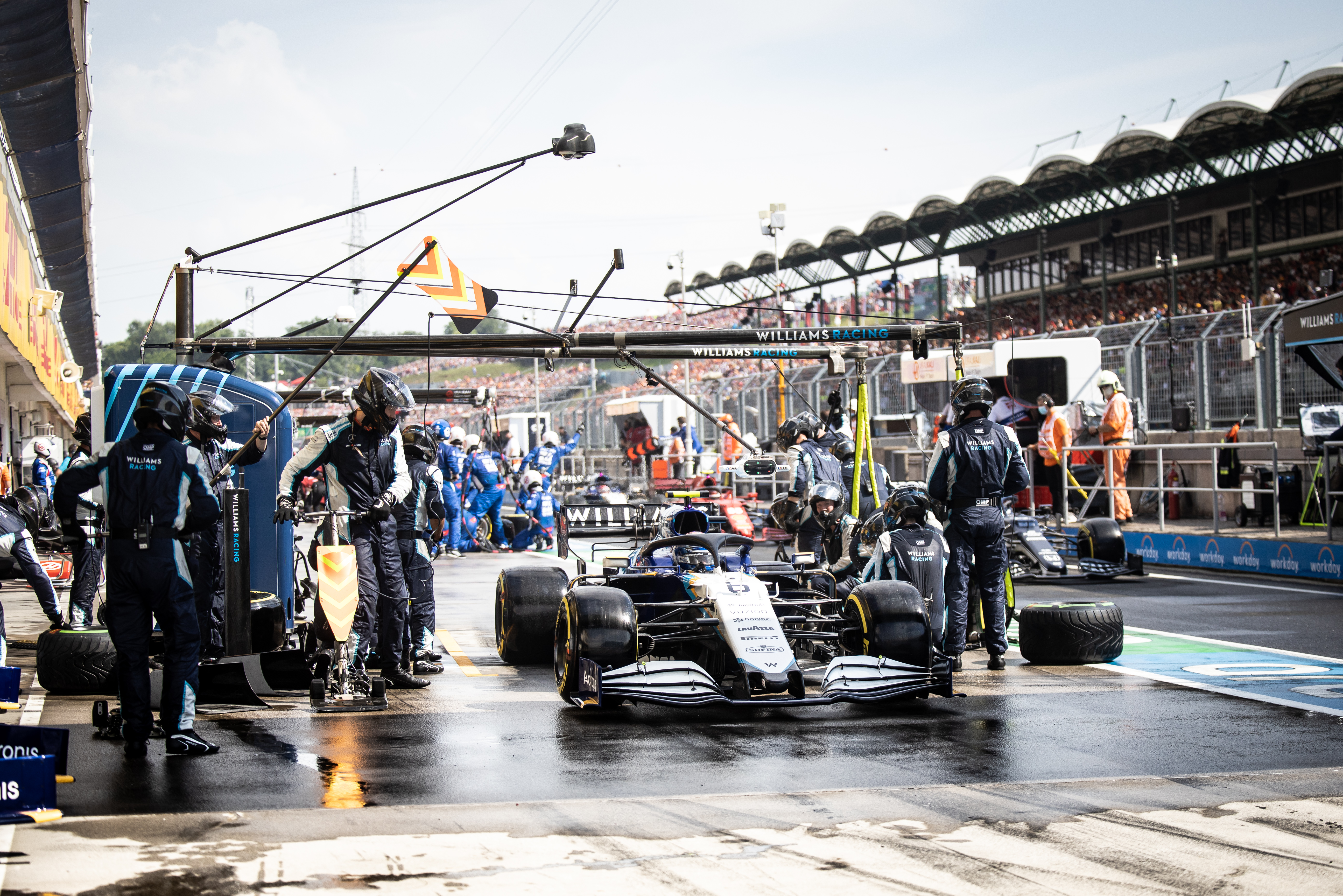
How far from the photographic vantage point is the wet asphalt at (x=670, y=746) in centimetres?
552

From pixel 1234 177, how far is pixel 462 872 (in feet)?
90.8

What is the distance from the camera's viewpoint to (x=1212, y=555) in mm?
15633

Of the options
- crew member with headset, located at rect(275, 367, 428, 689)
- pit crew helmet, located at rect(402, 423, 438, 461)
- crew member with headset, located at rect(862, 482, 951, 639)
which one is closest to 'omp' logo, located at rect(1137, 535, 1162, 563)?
crew member with headset, located at rect(862, 482, 951, 639)

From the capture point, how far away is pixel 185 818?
4.96 metres

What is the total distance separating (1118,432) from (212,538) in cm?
1345

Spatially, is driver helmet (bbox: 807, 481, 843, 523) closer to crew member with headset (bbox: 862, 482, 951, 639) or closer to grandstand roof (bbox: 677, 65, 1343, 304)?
crew member with headset (bbox: 862, 482, 951, 639)

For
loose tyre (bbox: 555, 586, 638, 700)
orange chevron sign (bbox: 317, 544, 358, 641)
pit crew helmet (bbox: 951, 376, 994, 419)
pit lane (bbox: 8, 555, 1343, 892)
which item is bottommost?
pit lane (bbox: 8, 555, 1343, 892)

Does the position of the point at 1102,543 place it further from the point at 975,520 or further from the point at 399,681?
the point at 399,681

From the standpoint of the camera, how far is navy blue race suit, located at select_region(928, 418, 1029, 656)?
8930mm

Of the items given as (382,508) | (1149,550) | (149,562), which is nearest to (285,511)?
(382,508)

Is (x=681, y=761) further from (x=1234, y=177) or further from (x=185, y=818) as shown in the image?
(x=1234, y=177)

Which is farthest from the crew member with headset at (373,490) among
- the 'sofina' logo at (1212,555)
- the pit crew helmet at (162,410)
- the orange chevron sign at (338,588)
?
the 'sofina' logo at (1212,555)

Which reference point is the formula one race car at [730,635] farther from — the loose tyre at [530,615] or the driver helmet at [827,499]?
the driver helmet at [827,499]

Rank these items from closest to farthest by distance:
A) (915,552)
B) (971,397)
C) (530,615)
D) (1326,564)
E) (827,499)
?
(915,552), (971,397), (530,615), (827,499), (1326,564)
